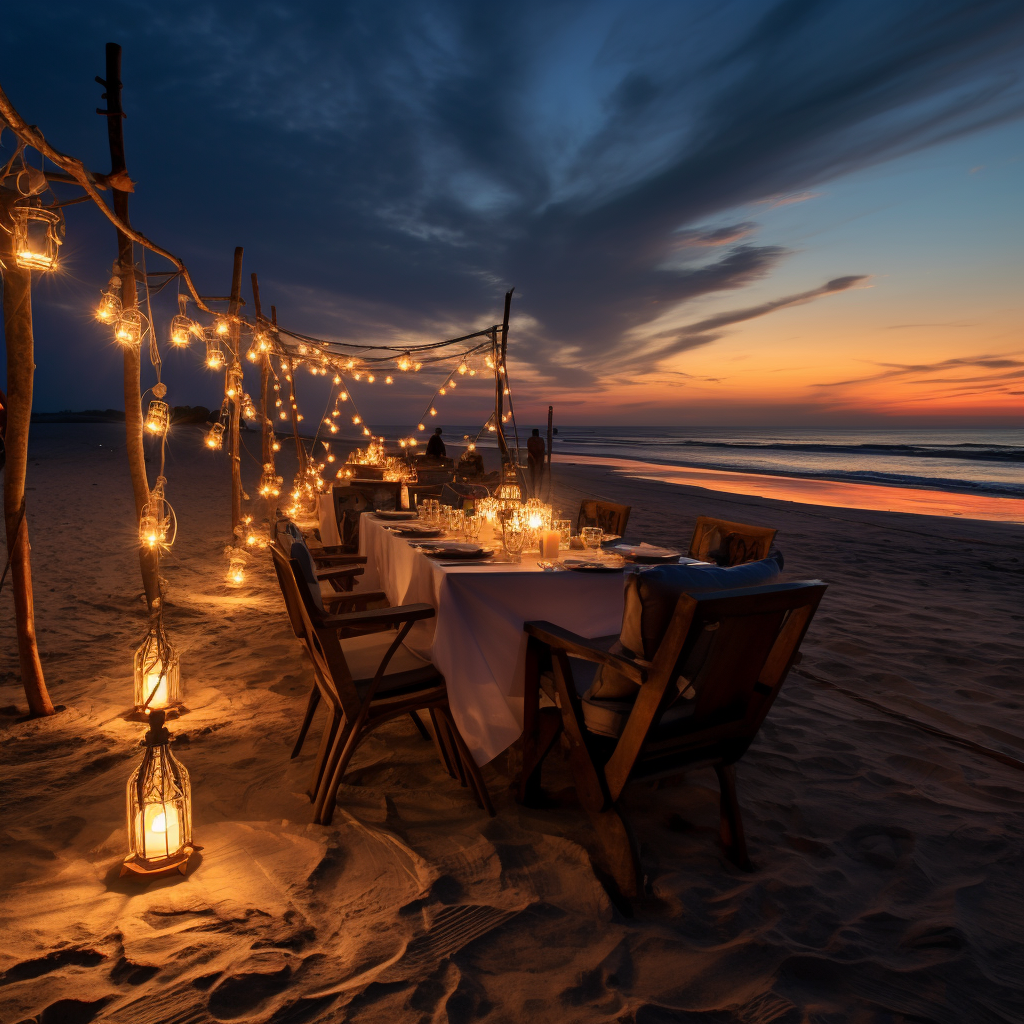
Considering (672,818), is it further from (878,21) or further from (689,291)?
(689,291)

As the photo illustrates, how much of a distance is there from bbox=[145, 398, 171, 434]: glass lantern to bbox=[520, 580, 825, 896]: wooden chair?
6.94 ft

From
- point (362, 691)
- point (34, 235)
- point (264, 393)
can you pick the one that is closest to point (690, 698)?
point (362, 691)

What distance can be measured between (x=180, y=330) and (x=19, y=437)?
137 cm

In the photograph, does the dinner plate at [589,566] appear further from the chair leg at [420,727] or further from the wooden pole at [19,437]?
the wooden pole at [19,437]

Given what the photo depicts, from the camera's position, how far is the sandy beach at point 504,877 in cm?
128

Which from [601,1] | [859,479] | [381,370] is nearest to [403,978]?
[601,1]

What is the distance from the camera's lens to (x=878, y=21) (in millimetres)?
5453

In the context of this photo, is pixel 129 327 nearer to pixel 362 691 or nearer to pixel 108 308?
pixel 108 308

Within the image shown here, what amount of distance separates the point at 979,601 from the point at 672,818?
14.3 ft

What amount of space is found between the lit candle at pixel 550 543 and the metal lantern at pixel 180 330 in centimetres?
277

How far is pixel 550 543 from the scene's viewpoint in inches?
103

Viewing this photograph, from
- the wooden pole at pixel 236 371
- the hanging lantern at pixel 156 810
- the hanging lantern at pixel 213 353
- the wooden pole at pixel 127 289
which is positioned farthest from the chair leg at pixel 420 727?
the wooden pole at pixel 236 371

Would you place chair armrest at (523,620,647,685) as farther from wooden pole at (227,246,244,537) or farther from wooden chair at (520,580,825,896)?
wooden pole at (227,246,244,537)

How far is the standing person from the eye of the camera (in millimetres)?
11695
